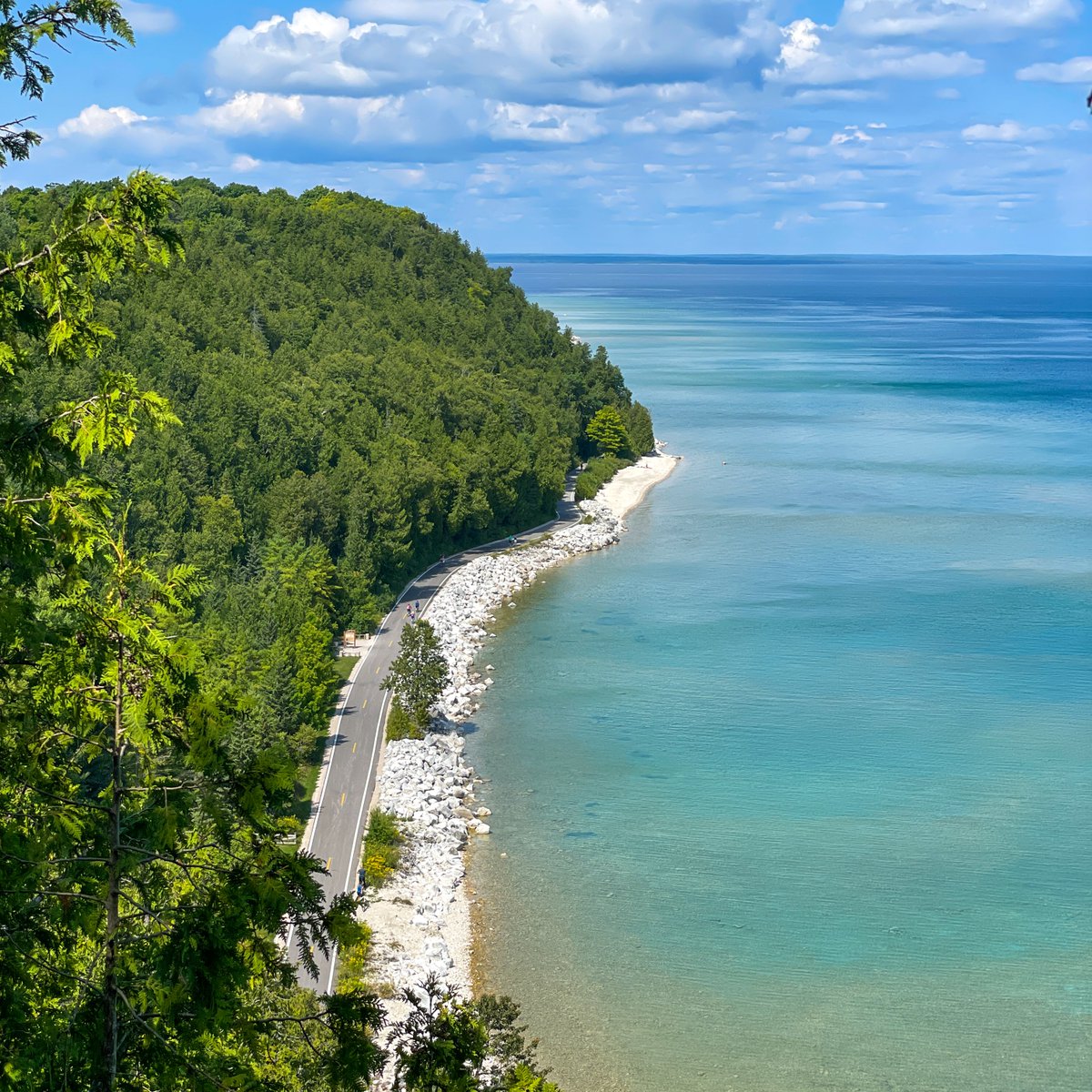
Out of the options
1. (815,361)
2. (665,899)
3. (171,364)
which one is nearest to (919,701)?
(665,899)

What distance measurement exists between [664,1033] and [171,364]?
132ft

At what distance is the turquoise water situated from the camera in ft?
83.5

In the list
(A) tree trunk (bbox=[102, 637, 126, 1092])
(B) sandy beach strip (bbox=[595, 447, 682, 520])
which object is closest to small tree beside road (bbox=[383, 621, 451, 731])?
(B) sandy beach strip (bbox=[595, 447, 682, 520])

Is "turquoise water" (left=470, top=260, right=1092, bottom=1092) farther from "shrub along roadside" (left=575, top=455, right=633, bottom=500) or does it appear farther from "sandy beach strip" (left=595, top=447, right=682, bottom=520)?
"shrub along roadside" (left=575, top=455, right=633, bottom=500)

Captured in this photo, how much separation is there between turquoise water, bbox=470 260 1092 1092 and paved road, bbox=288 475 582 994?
3237mm

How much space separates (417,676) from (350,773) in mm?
5236

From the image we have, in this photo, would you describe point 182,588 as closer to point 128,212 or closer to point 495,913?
point 128,212

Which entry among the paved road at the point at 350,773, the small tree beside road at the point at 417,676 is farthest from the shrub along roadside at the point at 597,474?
the small tree beside road at the point at 417,676

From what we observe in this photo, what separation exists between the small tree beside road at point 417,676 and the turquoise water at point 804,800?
2.16 meters

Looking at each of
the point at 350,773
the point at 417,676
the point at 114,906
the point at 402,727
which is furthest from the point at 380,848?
the point at 114,906

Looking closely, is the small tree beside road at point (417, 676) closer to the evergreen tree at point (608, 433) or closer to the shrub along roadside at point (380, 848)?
the shrub along roadside at point (380, 848)

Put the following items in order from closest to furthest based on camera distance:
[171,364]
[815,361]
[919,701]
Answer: [919,701] → [171,364] → [815,361]

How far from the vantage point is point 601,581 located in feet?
189

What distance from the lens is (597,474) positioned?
7888 centimetres
